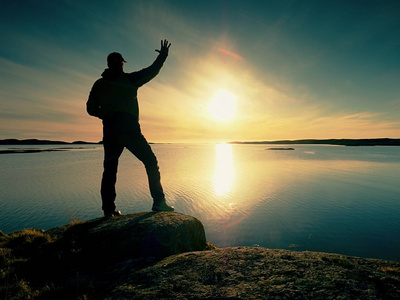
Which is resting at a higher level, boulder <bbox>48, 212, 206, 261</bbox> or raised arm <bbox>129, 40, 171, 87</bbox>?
raised arm <bbox>129, 40, 171, 87</bbox>

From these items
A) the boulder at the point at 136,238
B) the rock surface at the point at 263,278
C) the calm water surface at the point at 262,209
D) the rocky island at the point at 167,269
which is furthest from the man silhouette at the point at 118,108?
the calm water surface at the point at 262,209

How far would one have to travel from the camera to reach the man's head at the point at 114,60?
17.2 ft

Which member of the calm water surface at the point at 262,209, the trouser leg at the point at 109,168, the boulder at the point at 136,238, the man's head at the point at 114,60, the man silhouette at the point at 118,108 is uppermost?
the man's head at the point at 114,60

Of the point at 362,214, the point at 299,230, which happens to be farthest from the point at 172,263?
the point at 362,214

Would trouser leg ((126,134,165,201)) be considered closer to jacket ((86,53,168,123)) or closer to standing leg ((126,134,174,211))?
standing leg ((126,134,174,211))

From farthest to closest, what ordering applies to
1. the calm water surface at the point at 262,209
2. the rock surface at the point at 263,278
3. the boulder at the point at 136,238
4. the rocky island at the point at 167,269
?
the calm water surface at the point at 262,209
the boulder at the point at 136,238
the rocky island at the point at 167,269
the rock surface at the point at 263,278

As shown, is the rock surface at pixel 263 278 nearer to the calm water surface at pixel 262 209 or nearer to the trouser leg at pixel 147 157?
the trouser leg at pixel 147 157

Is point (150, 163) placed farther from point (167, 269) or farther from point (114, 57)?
point (167, 269)

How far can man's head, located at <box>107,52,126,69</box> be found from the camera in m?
5.24

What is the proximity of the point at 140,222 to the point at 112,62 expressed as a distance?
398 centimetres

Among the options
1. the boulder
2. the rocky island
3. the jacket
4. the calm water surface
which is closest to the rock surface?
the rocky island

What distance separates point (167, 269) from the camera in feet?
10.4

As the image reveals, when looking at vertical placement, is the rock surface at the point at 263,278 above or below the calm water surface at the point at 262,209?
above

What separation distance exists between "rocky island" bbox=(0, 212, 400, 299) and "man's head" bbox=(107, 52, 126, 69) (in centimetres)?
384
